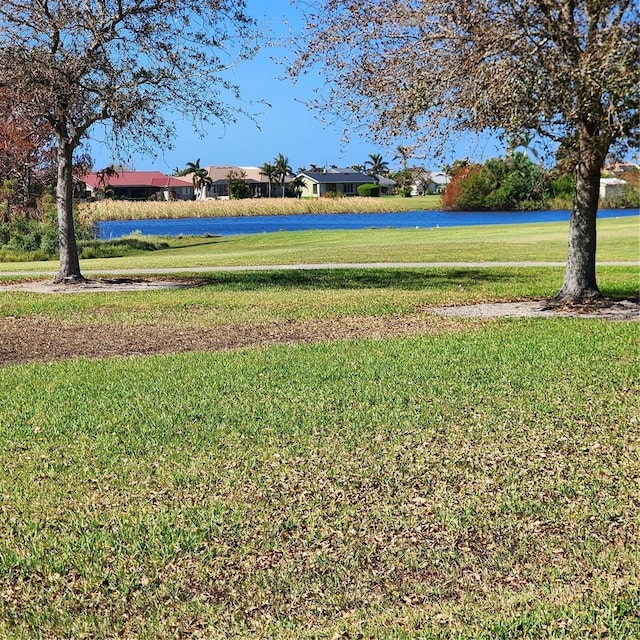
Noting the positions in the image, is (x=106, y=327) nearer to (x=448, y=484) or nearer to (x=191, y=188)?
(x=448, y=484)

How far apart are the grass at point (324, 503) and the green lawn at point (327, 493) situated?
0.7 inches

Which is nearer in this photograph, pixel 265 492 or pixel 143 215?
pixel 265 492

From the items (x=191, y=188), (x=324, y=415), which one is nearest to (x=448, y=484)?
(x=324, y=415)

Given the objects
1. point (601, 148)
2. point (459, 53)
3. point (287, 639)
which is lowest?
point (287, 639)

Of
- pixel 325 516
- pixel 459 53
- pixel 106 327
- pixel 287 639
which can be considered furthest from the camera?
pixel 106 327

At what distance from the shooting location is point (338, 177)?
360 ft

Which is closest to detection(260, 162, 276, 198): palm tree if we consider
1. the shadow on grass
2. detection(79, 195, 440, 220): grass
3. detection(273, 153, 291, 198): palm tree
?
detection(273, 153, 291, 198): palm tree

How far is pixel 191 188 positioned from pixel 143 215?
4106 cm

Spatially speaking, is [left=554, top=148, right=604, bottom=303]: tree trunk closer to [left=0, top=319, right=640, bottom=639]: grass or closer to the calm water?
[left=0, top=319, right=640, bottom=639]: grass

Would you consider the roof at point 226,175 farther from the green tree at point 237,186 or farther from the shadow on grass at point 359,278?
the shadow on grass at point 359,278

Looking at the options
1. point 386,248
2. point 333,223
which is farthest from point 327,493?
point 333,223

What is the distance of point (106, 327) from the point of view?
12531mm

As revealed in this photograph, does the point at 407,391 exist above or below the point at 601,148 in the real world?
below

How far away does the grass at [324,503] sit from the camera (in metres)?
3.94
